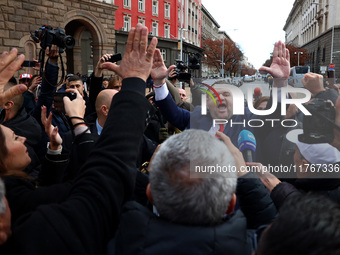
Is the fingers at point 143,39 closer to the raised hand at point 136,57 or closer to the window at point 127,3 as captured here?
the raised hand at point 136,57

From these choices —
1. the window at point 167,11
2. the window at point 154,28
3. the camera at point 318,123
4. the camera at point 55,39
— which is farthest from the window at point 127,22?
the camera at point 318,123

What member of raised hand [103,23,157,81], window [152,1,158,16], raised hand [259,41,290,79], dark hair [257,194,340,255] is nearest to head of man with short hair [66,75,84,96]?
raised hand [259,41,290,79]

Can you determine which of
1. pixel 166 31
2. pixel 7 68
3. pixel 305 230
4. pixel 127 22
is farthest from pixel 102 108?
pixel 166 31

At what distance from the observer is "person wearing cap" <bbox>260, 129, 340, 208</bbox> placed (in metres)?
1.54

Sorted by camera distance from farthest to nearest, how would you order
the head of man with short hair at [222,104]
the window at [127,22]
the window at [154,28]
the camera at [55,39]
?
the window at [154,28], the window at [127,22], the camera at [55,39], the head of man with short hair at [222,104]

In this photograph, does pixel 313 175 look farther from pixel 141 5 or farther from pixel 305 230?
pixel 141 5

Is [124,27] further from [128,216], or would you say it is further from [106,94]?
[128,216]

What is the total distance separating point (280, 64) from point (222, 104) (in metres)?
0.50

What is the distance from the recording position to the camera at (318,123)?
64.8 inches

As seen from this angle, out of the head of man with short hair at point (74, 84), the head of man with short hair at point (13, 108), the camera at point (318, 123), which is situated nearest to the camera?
the camera at point (318, 123)

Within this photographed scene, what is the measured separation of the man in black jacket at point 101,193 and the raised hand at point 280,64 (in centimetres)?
113

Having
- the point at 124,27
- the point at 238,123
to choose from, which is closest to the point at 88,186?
the point at 238,123

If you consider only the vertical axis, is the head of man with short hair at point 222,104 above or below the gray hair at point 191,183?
above

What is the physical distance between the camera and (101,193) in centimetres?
114
